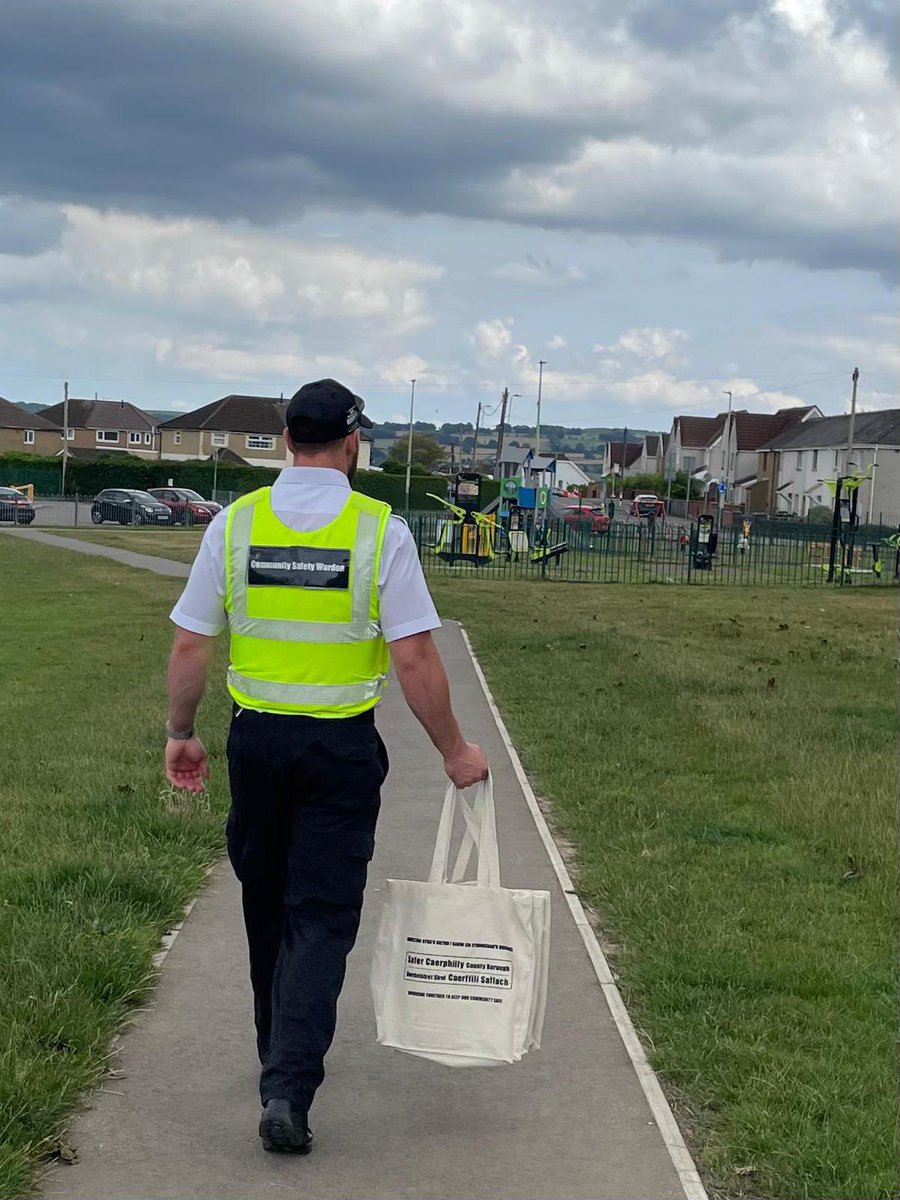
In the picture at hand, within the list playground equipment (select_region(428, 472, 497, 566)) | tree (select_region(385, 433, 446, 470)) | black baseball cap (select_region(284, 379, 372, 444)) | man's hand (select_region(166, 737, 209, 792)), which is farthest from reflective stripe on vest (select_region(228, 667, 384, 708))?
tree (select_region(385, 433, 446, 470))

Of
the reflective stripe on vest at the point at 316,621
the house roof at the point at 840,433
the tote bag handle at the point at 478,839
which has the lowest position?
the tote bag handle at the point at 478,839

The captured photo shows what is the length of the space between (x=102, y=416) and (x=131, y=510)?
7131 cm

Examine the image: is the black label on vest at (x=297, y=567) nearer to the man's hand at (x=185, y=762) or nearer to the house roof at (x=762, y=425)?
the man's hand at (x=185, y=762)

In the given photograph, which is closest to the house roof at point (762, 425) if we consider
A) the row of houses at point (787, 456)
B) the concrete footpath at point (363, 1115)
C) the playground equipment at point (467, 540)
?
the row of houses at point (787, 456)

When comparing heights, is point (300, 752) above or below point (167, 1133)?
above

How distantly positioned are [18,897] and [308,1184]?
107 inches

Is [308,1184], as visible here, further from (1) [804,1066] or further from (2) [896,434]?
(2) [896,434]

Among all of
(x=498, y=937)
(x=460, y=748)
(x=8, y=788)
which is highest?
(x=460, y=748)

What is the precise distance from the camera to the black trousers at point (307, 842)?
4117mm

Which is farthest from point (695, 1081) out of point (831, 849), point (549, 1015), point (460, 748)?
point (831, 849)

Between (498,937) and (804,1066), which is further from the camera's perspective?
(804,1066)

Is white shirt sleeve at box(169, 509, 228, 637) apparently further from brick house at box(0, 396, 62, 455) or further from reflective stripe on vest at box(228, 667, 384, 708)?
brick house at box(0, 396, 62, 455)

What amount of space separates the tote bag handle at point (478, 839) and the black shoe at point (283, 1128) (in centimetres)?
76

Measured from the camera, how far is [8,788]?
880 cm
